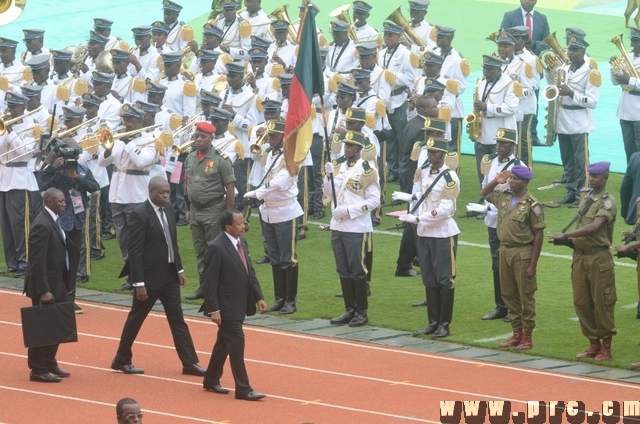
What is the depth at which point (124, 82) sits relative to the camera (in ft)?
71.9

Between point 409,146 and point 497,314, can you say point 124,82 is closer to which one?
point 409,146

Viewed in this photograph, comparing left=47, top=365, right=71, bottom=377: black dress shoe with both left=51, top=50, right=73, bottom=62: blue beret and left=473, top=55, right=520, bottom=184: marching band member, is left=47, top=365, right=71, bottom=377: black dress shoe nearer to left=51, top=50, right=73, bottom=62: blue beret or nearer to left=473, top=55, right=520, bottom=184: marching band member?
left=473, top=55, right=520, bottom=184: marching band member

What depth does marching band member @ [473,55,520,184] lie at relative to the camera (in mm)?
20578

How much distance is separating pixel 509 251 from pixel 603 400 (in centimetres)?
224

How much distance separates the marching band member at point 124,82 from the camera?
21.6 m

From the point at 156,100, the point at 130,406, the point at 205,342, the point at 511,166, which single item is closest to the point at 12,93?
the point at 156,100

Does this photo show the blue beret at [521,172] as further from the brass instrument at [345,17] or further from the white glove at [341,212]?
the brass instrument at [345,17]

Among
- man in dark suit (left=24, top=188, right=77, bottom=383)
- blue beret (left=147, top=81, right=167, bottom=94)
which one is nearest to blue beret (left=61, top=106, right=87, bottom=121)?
blue beret (left=147, top=81, right=167, bottom=94)

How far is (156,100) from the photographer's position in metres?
20.2

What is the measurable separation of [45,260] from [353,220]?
3.66 m

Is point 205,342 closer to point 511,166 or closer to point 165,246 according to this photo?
point 165,246

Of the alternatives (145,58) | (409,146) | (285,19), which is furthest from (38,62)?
(409,146)

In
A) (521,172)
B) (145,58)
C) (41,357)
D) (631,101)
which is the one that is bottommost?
(41,357)

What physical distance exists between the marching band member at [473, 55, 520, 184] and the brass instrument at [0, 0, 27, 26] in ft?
20.5
